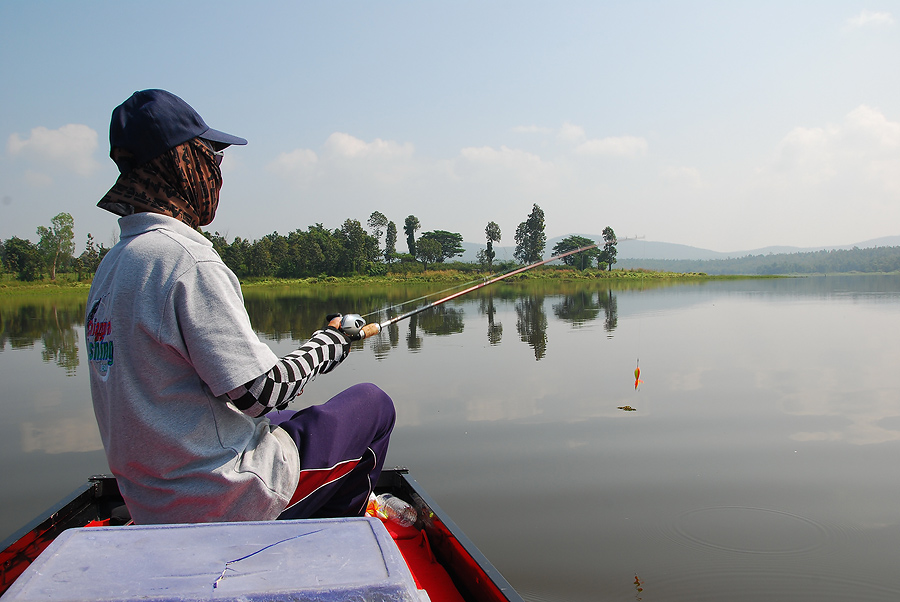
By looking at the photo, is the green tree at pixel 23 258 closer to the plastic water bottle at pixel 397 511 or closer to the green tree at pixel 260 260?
the green tree at pixel 260 260

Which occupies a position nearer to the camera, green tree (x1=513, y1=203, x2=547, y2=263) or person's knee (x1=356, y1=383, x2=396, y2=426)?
person's knee (x1=356, y1=383, x2=396, y2=426)

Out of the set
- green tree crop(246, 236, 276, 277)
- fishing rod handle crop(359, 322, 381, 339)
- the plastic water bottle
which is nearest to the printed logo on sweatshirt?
fishing rod handle crop(359, 322, 381, 339)

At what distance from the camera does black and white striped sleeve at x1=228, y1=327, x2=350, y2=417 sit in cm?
165

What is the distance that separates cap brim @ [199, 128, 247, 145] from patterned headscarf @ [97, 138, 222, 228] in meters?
0.03

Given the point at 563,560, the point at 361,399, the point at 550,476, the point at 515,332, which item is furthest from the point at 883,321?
the point at 361,399

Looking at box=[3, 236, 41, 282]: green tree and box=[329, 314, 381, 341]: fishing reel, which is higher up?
box=[3, 236, 41, 282]: green tree

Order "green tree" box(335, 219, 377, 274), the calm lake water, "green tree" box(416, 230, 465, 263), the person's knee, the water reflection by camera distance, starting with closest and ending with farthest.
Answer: the person's knee < the calm lake water < the water reflection < "green tree" box(335, 219, 377, 274) < "green tree" box(416, 230, 465, 263)

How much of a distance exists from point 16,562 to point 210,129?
2.03 metres

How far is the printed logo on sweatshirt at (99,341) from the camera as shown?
5.36 ft

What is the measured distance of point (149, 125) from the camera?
1.77 metres

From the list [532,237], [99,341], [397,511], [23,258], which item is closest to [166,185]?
[99,341]

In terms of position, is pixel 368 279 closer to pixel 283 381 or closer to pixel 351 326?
pixel 351 326

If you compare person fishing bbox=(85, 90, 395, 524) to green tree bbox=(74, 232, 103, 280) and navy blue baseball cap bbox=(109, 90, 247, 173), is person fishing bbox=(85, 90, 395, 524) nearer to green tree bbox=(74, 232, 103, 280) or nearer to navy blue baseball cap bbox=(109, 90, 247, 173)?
navy blue baseball cap bbox=(109, 90, 247, 173)

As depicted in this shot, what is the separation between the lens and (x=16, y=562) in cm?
252
